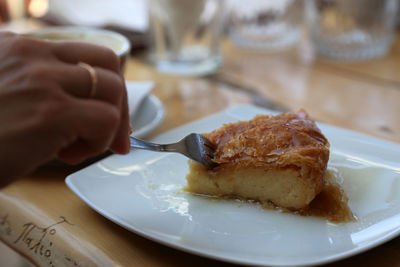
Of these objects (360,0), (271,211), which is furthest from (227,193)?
(360,0)

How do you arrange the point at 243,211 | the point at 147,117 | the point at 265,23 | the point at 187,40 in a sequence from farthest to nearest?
the point at 265,23 < the point at 187,40 < the point at 147,117 < the point at 243,211

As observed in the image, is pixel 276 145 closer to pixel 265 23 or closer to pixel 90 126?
pixel 90 126

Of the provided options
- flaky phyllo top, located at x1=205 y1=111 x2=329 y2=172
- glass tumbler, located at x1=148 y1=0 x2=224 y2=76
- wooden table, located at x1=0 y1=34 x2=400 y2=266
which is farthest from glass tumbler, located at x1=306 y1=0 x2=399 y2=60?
flaky phyllo top, located at x1=205 y1=111 x2=329 y2=172

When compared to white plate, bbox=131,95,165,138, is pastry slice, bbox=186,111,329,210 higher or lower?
higher

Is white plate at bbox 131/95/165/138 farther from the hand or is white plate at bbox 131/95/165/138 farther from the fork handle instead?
the hand

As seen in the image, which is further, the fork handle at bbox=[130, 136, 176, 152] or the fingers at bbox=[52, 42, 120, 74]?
the fork handle at bbox=[130, 136, 176, 152]

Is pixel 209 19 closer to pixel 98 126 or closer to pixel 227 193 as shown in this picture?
pixel 227 193

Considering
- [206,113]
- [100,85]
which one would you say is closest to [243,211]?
[100,85]

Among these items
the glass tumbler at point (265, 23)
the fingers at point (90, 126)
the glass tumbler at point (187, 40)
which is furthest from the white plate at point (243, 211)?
the glass tumbler at point (265, 23)
